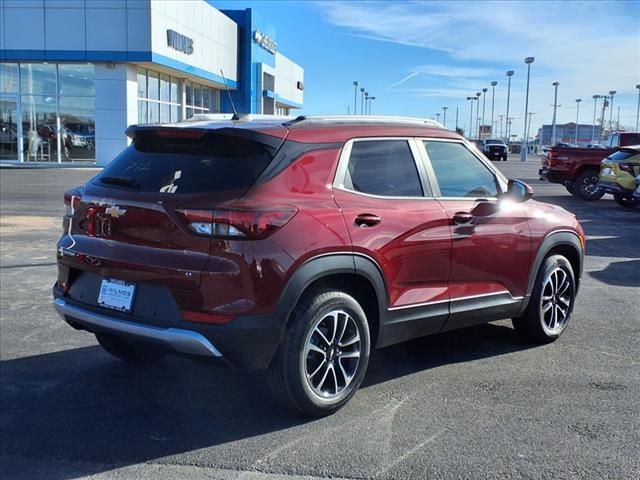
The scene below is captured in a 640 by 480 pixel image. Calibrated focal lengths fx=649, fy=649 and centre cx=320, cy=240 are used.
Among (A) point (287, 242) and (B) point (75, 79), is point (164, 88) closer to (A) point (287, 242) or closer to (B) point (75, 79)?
(B) point (75, 79)

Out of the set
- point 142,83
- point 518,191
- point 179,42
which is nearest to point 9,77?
point 142,83

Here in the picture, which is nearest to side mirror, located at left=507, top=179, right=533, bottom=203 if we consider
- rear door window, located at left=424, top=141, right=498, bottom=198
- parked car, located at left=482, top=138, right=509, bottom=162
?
rear door window, located at left=424, top=141, right=498, bottom=198

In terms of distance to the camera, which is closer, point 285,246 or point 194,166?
point 285,246

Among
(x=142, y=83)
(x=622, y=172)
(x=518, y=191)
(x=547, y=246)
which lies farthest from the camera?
(x=142, y=83)

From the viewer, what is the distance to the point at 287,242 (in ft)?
11.9

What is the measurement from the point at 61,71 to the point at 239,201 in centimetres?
2931

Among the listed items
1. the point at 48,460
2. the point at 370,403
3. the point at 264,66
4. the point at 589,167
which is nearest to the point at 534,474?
the point at 370,403

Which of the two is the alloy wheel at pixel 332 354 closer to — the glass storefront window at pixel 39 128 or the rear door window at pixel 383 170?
the rear door window at pixel 383 170

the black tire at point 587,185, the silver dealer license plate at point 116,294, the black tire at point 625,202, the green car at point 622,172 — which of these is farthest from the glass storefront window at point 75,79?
the silver dealer license plate at point 116,294

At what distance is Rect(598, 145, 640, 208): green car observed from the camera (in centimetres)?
1644

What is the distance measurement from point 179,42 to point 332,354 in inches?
1189

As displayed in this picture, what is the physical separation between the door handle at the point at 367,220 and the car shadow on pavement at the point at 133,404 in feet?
4.16

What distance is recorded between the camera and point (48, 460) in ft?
11.7

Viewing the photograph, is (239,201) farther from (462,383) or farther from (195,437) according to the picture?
(462,383)
